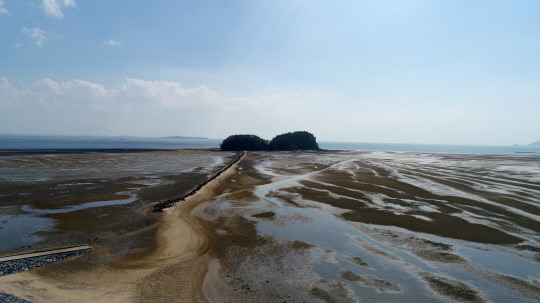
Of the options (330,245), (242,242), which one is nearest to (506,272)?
(330,245)

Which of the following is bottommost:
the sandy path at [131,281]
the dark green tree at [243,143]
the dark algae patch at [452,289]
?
the sandy path at [131,281]

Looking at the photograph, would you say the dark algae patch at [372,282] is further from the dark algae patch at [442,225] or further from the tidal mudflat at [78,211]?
the tidal mudflat at [78,211]

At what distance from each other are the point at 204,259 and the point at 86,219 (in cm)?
824

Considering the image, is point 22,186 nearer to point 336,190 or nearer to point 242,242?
point 242,242

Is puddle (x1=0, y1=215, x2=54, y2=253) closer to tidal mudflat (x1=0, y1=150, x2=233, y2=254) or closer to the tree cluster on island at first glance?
tidal mudflat (x1=0, y1=150, x2=233, y2=254)

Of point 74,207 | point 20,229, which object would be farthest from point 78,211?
point 20,229

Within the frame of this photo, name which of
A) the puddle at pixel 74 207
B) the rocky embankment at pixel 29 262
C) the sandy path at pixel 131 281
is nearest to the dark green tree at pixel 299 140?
the puddle at pixel 74 207

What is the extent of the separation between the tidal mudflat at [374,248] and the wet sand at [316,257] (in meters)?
0.05

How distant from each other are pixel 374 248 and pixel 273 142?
284 ft

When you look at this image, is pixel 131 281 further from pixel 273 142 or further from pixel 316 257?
pixel 273 142

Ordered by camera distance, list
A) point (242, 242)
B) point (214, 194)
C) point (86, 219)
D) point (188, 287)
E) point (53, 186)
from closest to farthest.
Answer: point (188, 287)
point (242, 242)
point (86, 219)
point (214, 194)
point (53, 186)

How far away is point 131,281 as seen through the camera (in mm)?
7898

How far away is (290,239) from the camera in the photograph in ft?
38.2

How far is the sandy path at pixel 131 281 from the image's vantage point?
7.01 m
